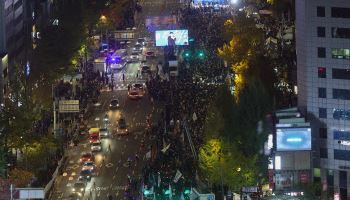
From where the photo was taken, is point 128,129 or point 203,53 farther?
point 203,53

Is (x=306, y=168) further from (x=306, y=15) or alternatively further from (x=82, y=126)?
(x=82, y=126)

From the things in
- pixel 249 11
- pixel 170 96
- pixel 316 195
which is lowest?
pixel 316 195

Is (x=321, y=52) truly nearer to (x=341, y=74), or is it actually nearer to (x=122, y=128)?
(x=341, y=74)

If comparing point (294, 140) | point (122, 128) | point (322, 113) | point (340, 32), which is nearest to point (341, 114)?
point (322, 113)

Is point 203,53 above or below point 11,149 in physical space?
above

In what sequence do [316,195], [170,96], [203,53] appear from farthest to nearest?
[203,53] < [170,96] < [316,195]

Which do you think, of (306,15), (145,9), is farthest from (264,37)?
(145,9)

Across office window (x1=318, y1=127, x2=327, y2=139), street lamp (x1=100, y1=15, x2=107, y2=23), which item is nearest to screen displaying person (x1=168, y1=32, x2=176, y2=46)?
street lamp (x1=100, y1=15, x2=107, y2=23)

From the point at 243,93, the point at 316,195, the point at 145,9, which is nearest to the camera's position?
the point at 316,195
